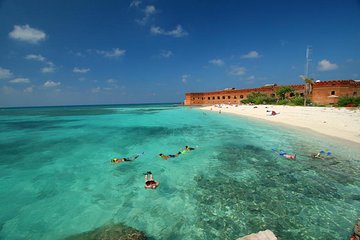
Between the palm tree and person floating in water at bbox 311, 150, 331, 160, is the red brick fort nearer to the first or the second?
the palm tree

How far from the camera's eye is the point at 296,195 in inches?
273

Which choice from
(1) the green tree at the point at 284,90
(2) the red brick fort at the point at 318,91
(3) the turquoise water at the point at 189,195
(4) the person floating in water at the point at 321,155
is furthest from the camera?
(1) the green tree at the point at 284,90

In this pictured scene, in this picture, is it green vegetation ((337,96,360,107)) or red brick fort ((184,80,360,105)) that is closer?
green vegetation ((337,96,360,107))

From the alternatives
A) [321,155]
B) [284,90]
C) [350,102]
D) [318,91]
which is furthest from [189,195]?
[284,90]

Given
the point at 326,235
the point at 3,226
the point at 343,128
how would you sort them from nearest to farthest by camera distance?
the point at 326,235 < the point at 3,226 < the point at 343,128

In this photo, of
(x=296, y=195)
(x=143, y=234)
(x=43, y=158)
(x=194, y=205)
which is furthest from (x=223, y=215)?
(x=43, y=158)

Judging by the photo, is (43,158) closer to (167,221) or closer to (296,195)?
(167,221)

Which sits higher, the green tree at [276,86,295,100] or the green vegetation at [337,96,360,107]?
the green tree at [276,86,295,100]

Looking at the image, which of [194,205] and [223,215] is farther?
[194,205]

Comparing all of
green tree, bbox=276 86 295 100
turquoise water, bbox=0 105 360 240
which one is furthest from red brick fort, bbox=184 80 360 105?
turquoise water, bbox=0 105 360 240

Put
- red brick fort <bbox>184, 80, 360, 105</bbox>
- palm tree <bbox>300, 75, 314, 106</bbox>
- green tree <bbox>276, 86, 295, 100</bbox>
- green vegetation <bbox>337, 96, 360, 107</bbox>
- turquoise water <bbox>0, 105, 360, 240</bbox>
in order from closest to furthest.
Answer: turquoise water <bbox>0, 105, 360, 240</bbox>, green vegetation <bbox>337, 96, 360, 107</bbox>, red brick fort <bbox>184, 80, 360, 105</bbox>, palm tree <bbox>300, 75, 314, 106</bbox>, green tree <bbox>276, 86, 295, 100</bbox>

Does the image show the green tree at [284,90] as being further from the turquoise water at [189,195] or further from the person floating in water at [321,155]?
the person floating in water at [321,155]

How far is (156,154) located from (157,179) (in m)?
4.12

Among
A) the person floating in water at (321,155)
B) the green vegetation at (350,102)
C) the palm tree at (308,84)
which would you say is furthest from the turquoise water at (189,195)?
the palm tree at (308,84)
